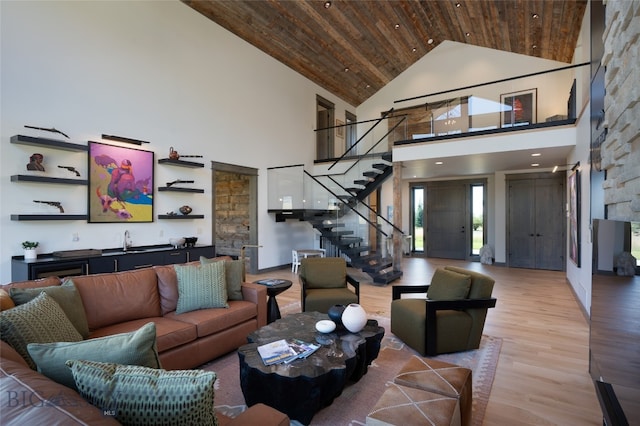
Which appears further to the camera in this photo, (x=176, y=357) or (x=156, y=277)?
(x=156, y=277)

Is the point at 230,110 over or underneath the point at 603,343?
over

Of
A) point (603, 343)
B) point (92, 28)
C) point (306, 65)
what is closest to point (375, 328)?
point (603, 343)

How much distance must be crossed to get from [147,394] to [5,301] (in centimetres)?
178

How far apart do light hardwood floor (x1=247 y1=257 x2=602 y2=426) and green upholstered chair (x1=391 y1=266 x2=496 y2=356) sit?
41cm

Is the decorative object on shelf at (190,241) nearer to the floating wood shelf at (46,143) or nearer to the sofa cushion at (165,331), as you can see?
the floating wood shelf at (46,143)

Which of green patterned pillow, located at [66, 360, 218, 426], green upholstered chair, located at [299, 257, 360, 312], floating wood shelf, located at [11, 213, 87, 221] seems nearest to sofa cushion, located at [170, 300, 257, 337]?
green upholstered chair, located at [299, 257, 360, 312]

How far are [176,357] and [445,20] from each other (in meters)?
9.64

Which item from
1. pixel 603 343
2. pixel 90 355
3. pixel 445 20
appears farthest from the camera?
pixel 445 20

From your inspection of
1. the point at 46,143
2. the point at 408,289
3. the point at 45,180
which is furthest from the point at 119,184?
the point at 408,289

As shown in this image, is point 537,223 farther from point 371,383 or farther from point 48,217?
point 48,217

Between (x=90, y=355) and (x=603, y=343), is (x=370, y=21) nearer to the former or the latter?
(x=603, y=343)

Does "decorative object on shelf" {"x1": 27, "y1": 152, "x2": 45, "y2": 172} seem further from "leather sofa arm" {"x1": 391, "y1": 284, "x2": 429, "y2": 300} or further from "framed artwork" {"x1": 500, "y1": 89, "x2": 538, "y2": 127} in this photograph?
"framed artwork" {"x1": 500, "y1": 89, "x2": 538, "y2": 127}

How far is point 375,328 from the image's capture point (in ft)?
9.53

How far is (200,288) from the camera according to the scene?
3244 mm
